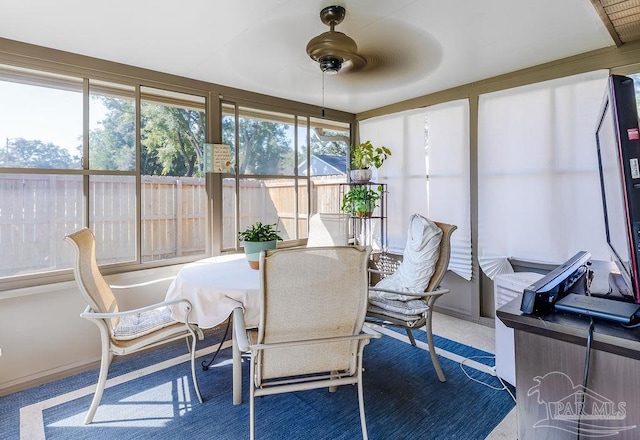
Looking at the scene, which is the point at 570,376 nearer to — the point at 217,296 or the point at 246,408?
the point at 217,296

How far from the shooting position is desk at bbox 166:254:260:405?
1.92 metres

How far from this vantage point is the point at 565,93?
8.70 ft

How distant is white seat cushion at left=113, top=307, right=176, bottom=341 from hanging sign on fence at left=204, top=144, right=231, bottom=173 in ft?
4.57

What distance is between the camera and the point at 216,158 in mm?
3154

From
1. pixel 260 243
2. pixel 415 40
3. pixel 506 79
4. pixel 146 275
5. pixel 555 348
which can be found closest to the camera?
pixel 555 348

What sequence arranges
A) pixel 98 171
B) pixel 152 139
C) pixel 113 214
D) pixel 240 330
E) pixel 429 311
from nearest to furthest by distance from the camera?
1. pixel 240 330
2. pixel 429 311
3. pixel 98 171
4. pixel 113 214
5. pixel 152 139

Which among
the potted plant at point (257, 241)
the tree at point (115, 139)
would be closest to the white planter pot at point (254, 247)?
the potted plant at point (257, 241)

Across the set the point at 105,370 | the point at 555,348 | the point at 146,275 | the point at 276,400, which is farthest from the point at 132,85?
the point at 555,348

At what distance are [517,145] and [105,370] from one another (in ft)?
11.4

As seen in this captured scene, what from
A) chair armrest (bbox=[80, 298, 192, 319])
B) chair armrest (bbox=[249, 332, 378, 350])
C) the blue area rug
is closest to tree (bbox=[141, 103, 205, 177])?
chair armrest (bbox=[80, 298, 192, 319])

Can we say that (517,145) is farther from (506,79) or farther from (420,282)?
(420,282)

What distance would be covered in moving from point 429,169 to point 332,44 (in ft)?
6.70

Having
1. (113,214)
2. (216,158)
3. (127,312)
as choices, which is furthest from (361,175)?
(127,312)

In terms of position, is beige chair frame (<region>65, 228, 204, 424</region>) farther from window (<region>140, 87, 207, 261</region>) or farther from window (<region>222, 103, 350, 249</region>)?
window (<region>222, 103, 350, 249</region>)
